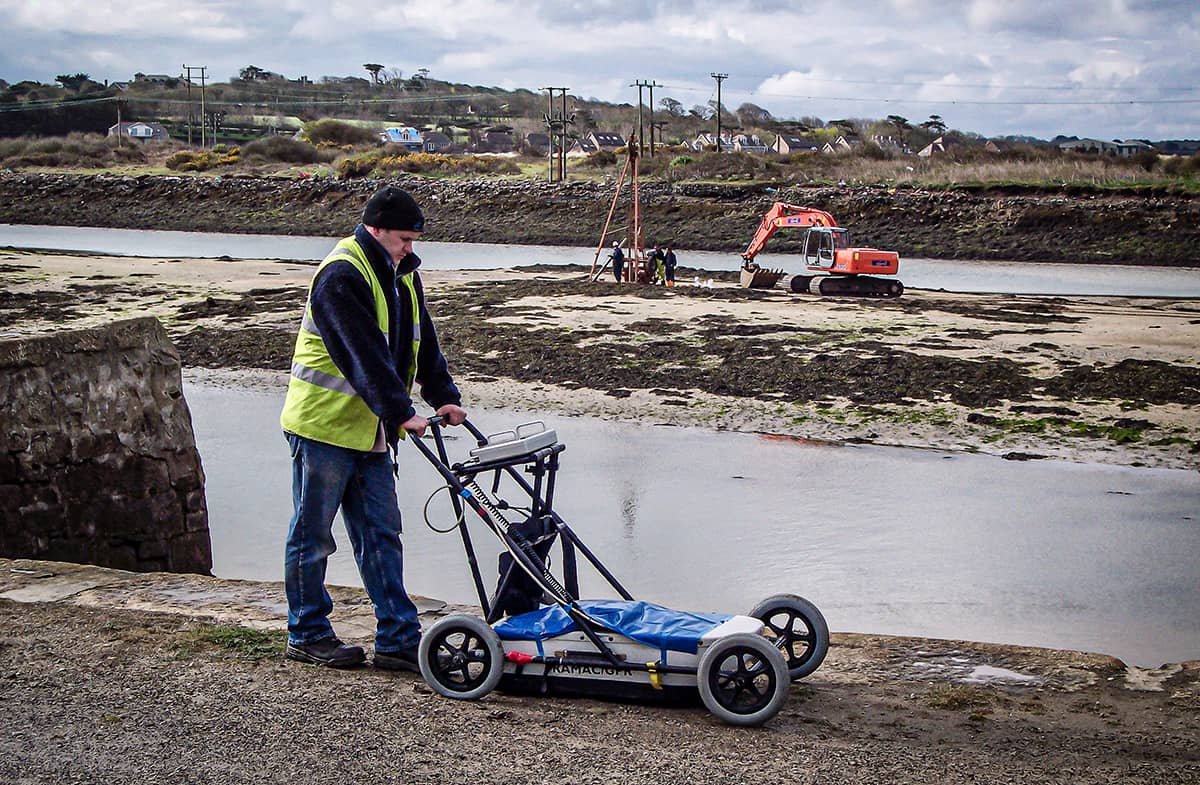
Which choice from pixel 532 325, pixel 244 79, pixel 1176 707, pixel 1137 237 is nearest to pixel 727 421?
pixel 532 325

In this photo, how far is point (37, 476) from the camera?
651 centimetres

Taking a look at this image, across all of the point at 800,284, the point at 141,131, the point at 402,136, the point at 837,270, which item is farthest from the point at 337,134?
the point at 837,270

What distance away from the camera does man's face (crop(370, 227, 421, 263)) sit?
4449 millimetres

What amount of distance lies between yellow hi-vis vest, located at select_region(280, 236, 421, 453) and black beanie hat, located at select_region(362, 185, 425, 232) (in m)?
0.12

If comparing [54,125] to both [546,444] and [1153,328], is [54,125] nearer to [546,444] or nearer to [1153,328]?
[1153,328]

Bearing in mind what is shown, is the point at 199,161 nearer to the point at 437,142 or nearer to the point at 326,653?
the point at 437,142

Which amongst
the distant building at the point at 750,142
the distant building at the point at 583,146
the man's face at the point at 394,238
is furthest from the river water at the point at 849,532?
the distant building at the point at 583,146

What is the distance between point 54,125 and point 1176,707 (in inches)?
4118

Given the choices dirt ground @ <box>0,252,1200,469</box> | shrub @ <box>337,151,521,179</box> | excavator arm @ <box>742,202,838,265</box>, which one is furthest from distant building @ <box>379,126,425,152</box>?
dirt ground @ <box>0,252,1200,469</box>

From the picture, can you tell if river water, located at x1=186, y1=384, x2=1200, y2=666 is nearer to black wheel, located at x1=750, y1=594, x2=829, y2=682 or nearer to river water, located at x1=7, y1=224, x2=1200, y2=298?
black wheel, located at x1=750, y1=594, x2=829, y2=682

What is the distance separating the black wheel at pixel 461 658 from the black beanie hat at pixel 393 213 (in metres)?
1.38

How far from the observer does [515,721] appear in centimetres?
412

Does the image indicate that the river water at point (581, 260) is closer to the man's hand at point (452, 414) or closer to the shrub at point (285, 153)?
the man's hand at point (452, 414)

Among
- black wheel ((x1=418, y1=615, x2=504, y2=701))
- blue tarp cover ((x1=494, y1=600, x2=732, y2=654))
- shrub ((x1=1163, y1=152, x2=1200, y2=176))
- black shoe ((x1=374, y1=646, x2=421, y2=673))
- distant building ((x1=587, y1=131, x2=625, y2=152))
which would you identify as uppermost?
distant building ((x1=587, y1=131, x2=625, y2=152))
